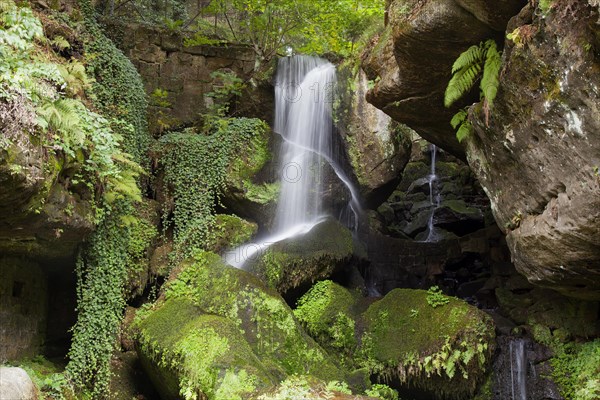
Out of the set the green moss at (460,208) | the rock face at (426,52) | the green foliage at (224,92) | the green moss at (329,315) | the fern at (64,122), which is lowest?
the green moss at (329,315)

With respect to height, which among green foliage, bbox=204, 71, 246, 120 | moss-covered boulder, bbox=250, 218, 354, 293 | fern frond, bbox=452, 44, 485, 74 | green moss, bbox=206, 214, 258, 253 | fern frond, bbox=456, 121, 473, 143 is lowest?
moss-covered boulder, bbox=250, 218, 354, 293

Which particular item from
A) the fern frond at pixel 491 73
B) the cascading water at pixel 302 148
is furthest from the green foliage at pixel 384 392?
the fern frond at pixel 491 73

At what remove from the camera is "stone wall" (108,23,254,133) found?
638 inches

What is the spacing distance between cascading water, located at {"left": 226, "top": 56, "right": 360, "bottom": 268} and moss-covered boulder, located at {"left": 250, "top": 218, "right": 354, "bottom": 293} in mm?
404

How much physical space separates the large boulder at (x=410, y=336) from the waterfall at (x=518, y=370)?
601mm

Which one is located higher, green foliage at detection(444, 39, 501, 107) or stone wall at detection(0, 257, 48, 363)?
green foliage at detection(444, 39, 501, 107)

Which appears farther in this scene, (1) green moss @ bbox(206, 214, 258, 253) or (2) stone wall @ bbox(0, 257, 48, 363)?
(1) green moss @ bbox(206, 214, 258, 253)

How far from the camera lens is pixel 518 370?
9.98 meters

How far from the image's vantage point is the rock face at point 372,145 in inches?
537

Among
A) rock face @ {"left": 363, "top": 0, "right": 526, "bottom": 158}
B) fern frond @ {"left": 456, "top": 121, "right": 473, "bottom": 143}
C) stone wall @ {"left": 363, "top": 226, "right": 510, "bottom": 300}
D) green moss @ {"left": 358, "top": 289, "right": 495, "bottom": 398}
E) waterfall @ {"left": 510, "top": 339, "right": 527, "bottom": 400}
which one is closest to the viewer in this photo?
rock face @ {"left": 363, "top": 0, "right": 526, "bottom": 158}

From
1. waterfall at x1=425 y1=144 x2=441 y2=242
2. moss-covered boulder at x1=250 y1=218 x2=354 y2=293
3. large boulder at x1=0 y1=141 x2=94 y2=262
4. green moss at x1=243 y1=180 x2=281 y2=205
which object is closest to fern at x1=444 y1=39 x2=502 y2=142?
moss-covered boulder at x1=250 y1=218 x2=354 y2=293

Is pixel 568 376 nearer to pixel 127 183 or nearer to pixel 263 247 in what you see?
pixel 263 247

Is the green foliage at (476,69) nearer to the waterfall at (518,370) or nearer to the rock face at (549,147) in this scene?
the rock face at (549,147)

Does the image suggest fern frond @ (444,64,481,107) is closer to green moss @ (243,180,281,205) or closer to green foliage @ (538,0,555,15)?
green foliage @ (538,0,555,15)
